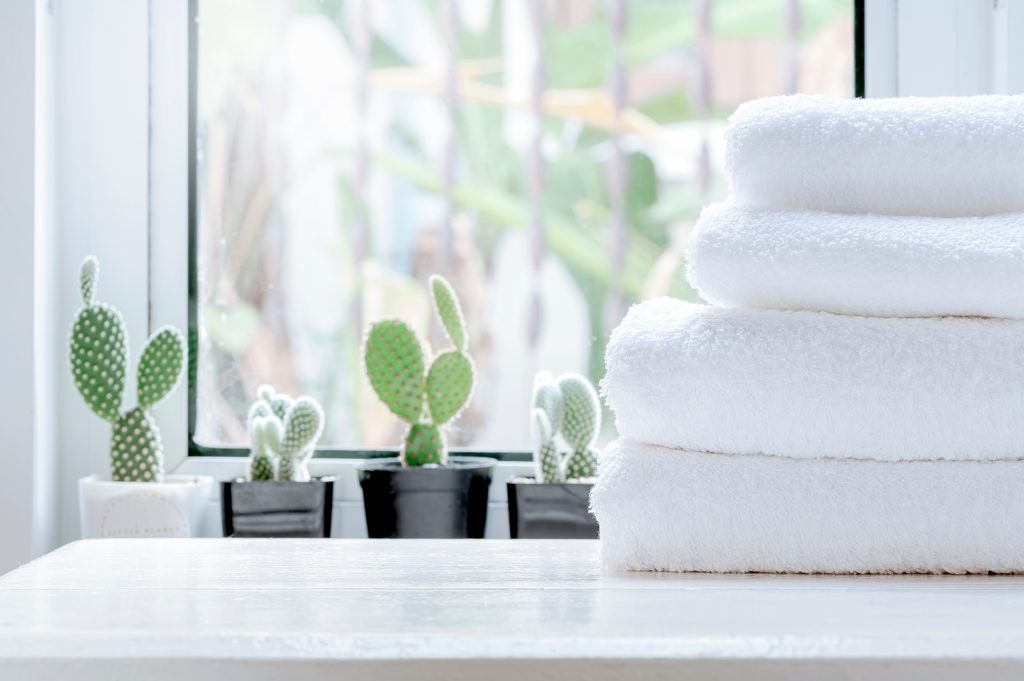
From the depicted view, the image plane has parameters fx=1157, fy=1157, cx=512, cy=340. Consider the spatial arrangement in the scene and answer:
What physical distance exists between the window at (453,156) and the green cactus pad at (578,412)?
17 cm

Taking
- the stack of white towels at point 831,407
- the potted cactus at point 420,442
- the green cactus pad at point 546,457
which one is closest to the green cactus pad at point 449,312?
the potted cactus at point 420,442

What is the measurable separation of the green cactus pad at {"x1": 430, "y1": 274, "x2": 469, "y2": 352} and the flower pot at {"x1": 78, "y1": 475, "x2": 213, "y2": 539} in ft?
0.92

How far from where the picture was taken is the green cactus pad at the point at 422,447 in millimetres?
1034

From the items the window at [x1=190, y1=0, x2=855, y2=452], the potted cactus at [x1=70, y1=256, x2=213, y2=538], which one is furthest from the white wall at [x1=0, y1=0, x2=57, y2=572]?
the window at [x1=190, y1=0, x2=855, y2=452]

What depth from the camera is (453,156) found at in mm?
1205

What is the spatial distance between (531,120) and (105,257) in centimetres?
46

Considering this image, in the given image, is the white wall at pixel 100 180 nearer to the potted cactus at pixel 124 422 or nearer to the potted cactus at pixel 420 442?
the potted cactus at pixel 124 422

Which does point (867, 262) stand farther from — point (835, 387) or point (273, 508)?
point (273, 508)

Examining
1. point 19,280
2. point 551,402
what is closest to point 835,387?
point 551,402

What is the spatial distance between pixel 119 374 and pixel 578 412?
41 centimetres

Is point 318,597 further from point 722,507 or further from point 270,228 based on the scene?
point 270,228

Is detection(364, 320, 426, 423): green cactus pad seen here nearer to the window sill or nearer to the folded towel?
the window sill

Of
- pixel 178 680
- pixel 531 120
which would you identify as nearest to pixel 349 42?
pixel 531 120

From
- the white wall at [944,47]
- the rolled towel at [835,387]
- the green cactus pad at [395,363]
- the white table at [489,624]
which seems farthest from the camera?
the white wall at [944,47]
